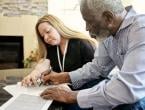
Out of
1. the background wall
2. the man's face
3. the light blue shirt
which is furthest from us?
the background wall

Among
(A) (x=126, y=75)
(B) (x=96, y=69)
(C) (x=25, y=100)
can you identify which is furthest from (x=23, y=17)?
(A) (x=126, y=75)

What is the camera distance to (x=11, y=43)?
14.1ft

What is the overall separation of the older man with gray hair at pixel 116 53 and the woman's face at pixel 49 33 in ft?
1.67

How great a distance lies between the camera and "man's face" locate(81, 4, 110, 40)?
3.61 ft

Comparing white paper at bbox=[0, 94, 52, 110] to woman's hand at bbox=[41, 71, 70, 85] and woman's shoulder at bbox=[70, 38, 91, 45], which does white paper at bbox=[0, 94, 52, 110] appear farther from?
woman's shoulder at bbox=[70, 38, 91, 45]

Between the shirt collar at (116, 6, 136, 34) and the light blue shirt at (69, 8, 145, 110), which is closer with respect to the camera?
the light blue shirt at (69, 8, 145, 110)

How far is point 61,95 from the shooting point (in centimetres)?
118

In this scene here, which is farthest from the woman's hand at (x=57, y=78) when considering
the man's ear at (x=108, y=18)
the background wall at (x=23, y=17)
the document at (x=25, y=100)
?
the background wall at (x=23, y=17)

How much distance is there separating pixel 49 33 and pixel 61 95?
0.68m

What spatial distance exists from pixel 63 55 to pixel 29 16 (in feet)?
8.29

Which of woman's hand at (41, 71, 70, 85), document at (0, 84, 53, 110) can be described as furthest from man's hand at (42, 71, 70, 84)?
document at (0, 84, 53, 110)

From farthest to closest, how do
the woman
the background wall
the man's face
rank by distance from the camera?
the background wall < the woman < the man's face

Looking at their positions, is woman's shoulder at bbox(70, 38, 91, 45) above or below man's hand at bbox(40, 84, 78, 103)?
above

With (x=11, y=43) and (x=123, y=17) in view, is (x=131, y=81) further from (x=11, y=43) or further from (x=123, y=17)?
(x=11, y=43)
